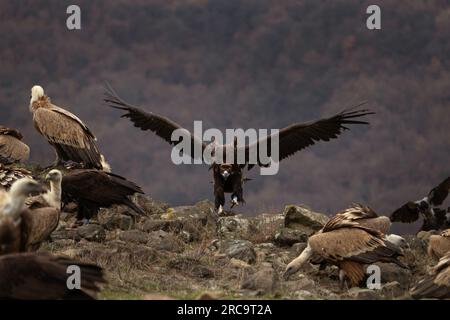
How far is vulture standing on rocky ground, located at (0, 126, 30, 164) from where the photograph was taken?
49.4ft

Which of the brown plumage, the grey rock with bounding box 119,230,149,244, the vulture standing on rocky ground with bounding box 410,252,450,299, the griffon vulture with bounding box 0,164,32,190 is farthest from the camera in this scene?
the grey rock with bounding box 119,230,149,244

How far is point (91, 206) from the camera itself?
11.4 m

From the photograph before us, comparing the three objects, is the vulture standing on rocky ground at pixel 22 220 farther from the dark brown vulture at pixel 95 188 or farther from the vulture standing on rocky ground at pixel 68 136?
the vulture standing on rocky ground at pixel 68 136

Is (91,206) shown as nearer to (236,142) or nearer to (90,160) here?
(90,160)

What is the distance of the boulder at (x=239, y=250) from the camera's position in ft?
34.9

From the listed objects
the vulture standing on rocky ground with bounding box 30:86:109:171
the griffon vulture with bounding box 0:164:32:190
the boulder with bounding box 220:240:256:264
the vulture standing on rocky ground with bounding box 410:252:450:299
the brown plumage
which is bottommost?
the vulture standing on rocky ground with bounding box 410:252:450:299

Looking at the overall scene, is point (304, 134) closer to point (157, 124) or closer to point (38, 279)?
point (157, 124)

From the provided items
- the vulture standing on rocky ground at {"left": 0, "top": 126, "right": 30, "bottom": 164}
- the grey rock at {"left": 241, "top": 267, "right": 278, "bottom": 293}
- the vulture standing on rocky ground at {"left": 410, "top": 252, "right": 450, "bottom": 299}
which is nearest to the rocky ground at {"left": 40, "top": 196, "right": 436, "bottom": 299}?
the grey rock at {"left": 241, "top": 267, "right": 278, "bottom": 293}

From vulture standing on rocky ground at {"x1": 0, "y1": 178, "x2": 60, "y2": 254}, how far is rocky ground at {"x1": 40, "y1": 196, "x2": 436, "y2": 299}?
0.98m

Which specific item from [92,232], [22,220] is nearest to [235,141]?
[92,232]

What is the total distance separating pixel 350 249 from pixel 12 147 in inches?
341

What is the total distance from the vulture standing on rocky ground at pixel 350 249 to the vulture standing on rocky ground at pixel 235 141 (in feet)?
15.9

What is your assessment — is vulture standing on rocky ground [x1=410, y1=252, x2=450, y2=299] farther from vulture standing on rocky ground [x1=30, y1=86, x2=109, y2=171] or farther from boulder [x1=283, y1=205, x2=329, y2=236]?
vulture standing on rocky ground [x1=30, y1=86, x2=109, y2=171]

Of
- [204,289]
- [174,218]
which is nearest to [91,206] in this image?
[174,218]
